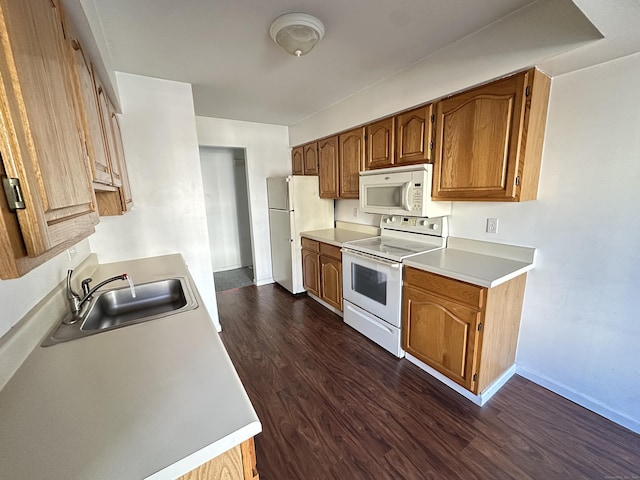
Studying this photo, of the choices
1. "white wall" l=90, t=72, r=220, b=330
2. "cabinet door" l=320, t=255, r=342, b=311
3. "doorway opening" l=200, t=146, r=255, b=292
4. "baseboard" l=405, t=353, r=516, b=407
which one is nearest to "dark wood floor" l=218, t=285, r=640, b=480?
"baseboard" l=405, t=353, r=516, b=407

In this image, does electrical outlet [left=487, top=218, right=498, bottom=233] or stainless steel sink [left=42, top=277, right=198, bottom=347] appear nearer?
stainless steel sink [left=42, top=277, right=198, bottom=347]

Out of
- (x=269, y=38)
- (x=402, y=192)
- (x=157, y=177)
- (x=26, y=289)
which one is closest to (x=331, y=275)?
(x=402, y=192)

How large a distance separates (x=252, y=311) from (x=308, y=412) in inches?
65.9

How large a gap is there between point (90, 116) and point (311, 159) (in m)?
2.71

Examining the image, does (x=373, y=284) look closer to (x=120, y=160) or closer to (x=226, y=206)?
(x=120, y=160)

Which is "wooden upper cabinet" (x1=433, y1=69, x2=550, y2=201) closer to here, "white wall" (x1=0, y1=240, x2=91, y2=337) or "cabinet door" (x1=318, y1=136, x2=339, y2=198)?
"cabinet door" (x1=318, y1=136, x2=339, y2=198)

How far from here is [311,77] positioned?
7.39ft

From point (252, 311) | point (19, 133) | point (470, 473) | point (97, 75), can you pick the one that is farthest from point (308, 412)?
point (97, 75)

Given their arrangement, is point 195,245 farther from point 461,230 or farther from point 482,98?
point 482,98

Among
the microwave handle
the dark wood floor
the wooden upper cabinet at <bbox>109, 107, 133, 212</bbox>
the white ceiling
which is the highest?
the white ceiling

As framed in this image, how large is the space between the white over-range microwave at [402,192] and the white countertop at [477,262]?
0.33m

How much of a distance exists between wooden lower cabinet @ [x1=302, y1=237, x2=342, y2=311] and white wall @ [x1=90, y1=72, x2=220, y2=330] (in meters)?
1.32

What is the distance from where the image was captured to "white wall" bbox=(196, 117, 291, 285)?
136 inches

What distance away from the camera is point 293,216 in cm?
340
